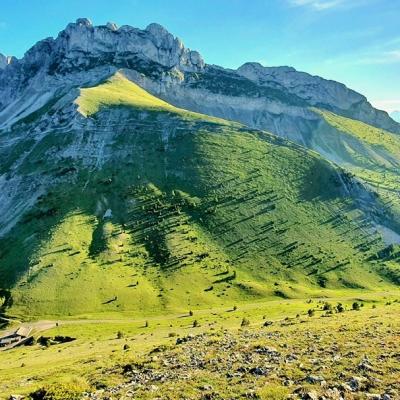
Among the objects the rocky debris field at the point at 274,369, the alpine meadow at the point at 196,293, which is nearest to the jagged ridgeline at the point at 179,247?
the alpine meadow at the point at 196,293

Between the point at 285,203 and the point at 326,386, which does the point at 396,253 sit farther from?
the point at 326,386

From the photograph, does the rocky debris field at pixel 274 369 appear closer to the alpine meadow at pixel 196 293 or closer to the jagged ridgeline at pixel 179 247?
the alpine meadow at pixel 196 293

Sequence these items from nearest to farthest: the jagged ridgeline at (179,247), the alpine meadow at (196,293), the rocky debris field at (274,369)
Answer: the rocky debris field at (274,369) < the alpine meadow at (196,293) < the jagged ridgeline at (179,247)

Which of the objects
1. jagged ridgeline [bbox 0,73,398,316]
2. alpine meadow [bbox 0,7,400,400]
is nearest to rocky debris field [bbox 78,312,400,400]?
alpine meadow [bbox 0,7,400,400]

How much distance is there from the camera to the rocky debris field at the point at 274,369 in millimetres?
34500

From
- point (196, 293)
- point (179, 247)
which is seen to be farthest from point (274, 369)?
point (179, 247)

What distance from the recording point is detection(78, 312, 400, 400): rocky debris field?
3450 cm

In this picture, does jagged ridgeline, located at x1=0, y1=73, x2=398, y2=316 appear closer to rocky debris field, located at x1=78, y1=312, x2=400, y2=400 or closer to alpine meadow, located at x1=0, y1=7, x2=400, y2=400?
alpine meadow, located at x1=0, y1=7, x2=400, y2=400

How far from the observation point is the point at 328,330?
5466 cm

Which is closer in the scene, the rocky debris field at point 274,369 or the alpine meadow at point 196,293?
the rocky debris field at point 274,369

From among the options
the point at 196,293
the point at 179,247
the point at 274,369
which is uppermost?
the point at 179,247

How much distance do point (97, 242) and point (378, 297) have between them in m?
88.2

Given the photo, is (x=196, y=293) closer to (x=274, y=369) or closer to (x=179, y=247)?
(x=179, y=247)

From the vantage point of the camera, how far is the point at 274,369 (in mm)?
39250
